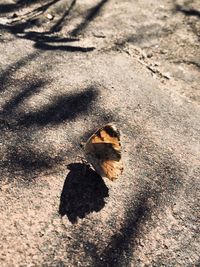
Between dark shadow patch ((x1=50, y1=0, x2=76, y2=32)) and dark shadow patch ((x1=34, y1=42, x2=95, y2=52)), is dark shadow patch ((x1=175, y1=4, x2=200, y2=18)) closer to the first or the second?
dark shadow patch ((x1=50, y1=0, x2=76, y2=32))

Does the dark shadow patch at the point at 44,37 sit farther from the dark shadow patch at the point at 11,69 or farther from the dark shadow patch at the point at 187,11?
the dark shadow patch at the point at 187,11

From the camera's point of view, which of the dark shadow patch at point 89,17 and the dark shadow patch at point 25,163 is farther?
the dark shadow patch at point 89,17

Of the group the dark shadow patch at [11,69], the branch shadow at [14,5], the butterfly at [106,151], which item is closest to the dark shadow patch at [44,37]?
the dark shadow patch at [11,69]

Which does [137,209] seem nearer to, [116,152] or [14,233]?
[116,152]

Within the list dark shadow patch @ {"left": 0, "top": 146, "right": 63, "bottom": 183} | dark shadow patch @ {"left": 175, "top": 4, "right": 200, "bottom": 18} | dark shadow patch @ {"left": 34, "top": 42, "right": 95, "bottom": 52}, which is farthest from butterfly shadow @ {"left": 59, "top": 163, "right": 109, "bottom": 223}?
dark shadow patch @ {"left": 175, "top": 4, "right": 200, "bottom": 18}

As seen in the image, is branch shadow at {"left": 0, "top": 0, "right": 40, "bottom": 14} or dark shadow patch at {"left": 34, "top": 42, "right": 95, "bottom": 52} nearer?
dark shadow patch at {"left": 34, "top": 42, "right": 95, "bottom": 52}

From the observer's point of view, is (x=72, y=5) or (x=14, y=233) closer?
(x=14, y=233)

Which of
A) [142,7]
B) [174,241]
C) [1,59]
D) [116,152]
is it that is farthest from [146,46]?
[174,241]

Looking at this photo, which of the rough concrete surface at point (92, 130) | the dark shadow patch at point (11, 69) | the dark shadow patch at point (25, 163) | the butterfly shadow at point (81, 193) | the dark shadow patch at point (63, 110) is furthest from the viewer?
the dark shadow patch at point (11, 69)

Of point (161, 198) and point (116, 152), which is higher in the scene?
point (116, 152)
